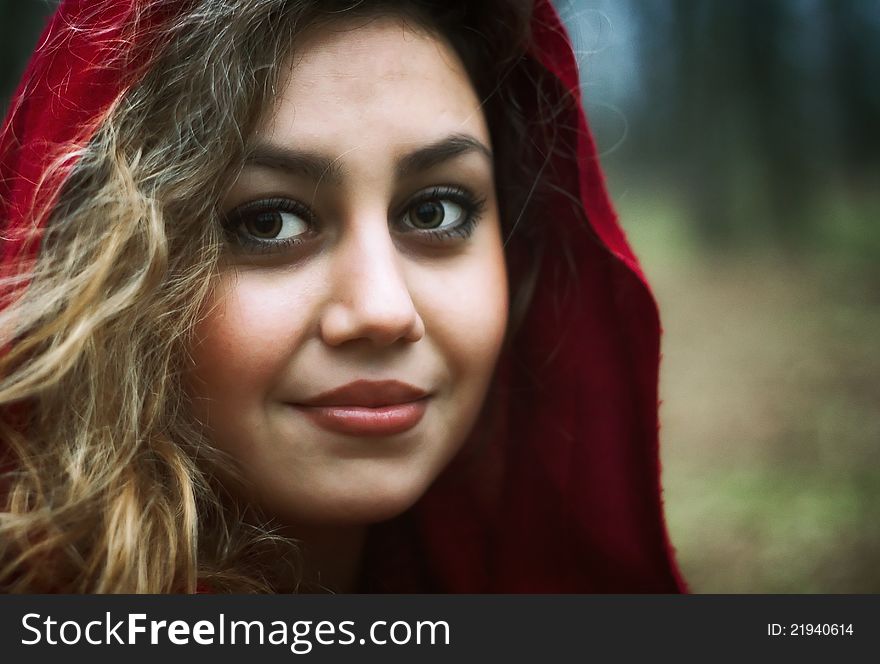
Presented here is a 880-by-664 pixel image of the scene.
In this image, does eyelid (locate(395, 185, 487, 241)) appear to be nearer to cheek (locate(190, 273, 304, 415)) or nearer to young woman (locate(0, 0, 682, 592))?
young woman (locate(0, 0, 682, 592))

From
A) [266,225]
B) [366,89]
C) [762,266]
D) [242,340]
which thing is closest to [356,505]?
[242,340]

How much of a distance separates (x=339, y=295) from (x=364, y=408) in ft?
0.44

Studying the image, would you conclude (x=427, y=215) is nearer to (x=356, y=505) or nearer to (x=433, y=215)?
(x=433, y=215)

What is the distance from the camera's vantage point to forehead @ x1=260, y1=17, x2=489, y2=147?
2.81 ft

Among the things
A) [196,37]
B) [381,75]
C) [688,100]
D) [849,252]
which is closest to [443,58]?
[381,75]

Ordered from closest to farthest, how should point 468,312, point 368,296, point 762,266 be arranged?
point 368,296 → point 468,312 → point 762,266

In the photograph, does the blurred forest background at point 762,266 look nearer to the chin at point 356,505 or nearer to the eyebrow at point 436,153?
the eyebrow at point 436,153

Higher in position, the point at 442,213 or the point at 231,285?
the point at 442,213

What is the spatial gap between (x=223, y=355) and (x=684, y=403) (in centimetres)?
245

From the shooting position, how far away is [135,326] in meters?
0.84

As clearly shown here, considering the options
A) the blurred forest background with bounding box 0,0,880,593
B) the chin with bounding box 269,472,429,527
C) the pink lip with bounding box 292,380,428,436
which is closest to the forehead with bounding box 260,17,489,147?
the pink lip with bounding box 292,380,428,436

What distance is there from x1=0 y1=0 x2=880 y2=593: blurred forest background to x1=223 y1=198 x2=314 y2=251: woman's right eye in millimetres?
1455

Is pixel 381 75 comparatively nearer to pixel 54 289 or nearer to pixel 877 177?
pixel 54 289

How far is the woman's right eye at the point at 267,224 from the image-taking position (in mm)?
871
